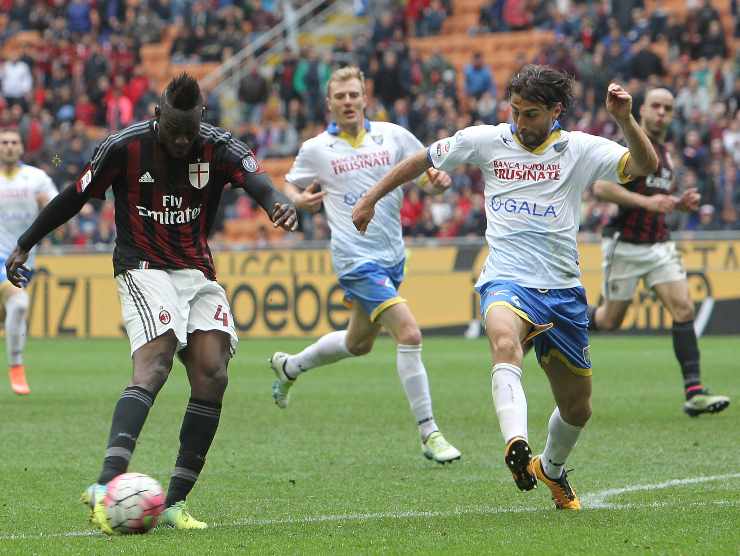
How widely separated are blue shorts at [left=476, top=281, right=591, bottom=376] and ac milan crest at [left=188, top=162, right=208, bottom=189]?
57.9 inches

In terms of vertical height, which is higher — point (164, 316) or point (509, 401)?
point (164, 316)

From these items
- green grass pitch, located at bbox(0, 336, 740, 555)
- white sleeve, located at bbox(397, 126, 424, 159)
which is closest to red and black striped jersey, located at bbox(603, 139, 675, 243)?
green grass pitch, located at bbox(0, 336, 740, 555)

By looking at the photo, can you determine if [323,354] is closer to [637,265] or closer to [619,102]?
[637,265]

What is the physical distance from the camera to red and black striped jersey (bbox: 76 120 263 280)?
7.11m

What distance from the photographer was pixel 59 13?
35.0m

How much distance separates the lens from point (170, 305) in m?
7.03

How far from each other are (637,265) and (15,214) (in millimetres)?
6169

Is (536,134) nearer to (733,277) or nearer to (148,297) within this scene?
(148,297)

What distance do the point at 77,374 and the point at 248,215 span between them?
1258cm

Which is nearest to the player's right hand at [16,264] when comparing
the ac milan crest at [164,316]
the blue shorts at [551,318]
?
the ac milan crest at [164,316]

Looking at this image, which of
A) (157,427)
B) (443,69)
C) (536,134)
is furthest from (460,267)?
(536,134)

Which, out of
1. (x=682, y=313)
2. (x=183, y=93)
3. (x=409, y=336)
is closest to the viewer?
(x=183, y=93)

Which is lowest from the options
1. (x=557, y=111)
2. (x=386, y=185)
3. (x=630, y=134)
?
(x=386, y=185)

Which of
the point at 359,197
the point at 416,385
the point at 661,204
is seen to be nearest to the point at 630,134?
the point at 416,385
